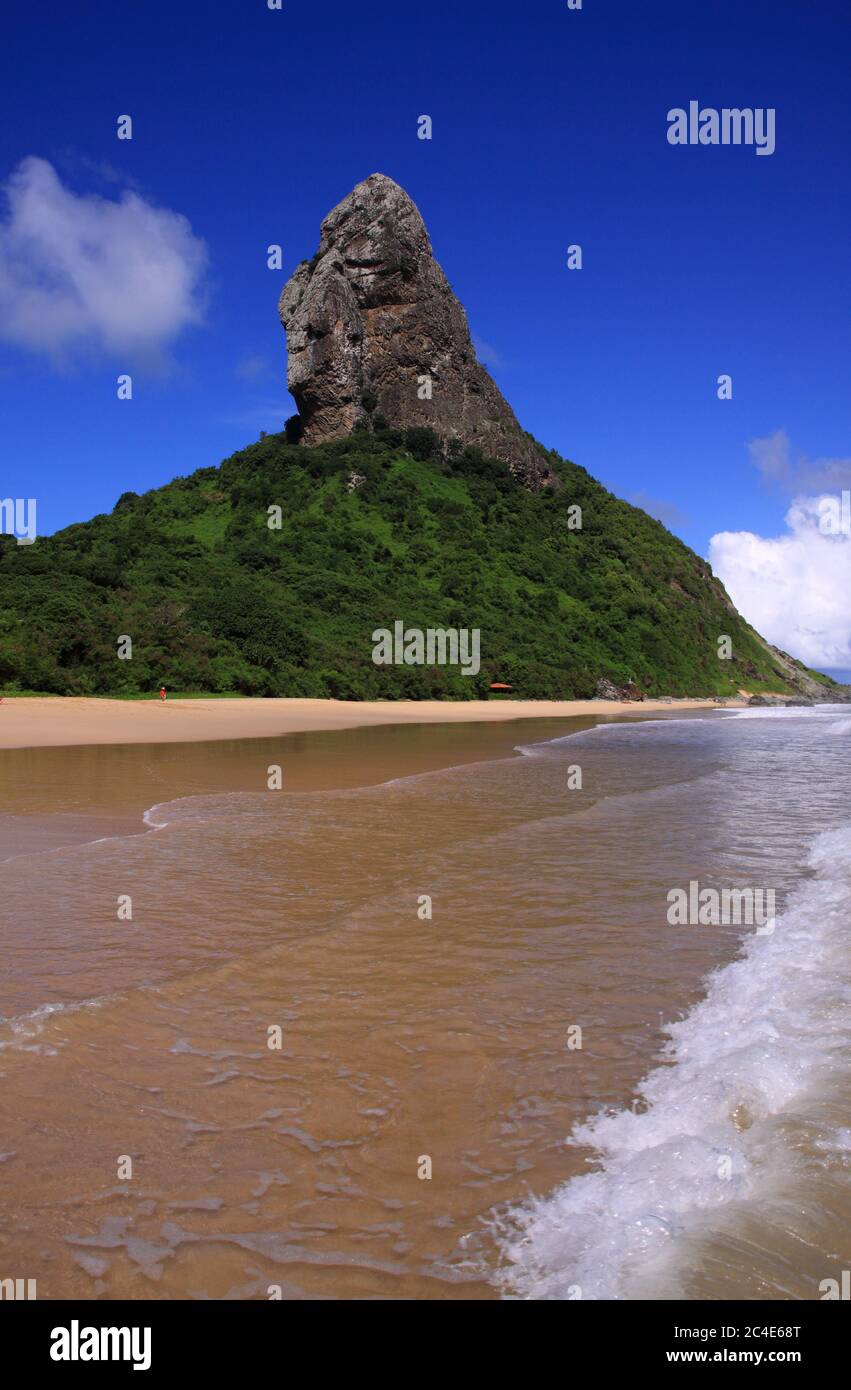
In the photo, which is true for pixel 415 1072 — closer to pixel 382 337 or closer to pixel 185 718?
pixel 185 718

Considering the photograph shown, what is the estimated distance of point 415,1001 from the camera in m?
4.97

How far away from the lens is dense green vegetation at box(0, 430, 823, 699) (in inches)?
1660

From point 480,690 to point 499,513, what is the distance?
3593 centimetres

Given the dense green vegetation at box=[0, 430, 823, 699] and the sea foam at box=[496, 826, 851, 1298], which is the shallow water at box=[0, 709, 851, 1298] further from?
the dense green vegetation at box=[0, 430, 823, 699]

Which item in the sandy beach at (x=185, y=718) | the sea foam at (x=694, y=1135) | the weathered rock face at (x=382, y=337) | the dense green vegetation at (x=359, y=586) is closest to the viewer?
the sea foam at (x=694, y=1135)

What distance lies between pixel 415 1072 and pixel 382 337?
10148 cm

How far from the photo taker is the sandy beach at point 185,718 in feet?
79.2

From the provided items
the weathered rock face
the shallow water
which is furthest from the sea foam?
the weathered rock face

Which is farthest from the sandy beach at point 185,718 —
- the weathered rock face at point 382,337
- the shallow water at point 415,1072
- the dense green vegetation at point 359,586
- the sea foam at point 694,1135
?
the weathered rock face at point 382,337

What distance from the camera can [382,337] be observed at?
95375mm

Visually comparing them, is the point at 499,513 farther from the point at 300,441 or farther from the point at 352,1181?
the point at 352,1181

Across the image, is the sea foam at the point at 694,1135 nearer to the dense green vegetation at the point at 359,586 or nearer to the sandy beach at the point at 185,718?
the sandy beach at the point at 185,718

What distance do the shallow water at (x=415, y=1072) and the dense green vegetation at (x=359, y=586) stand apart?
30385 millimetres

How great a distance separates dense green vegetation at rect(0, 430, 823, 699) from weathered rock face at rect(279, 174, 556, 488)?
436cm
